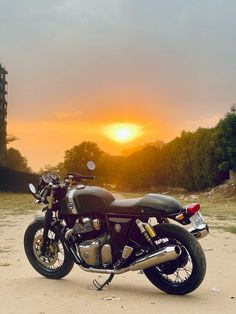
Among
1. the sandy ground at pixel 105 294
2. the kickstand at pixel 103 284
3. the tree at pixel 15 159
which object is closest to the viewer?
the sandy ground at pixel 105 294

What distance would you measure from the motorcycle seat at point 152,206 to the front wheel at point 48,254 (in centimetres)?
108

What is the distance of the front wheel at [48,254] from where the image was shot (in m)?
6.26

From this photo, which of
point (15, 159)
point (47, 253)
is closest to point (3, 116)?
point (15, 159)

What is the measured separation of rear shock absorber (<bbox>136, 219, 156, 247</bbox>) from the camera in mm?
5406

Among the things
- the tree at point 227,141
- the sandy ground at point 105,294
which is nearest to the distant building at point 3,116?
the tree at point 227,141

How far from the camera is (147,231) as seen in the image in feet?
17.8

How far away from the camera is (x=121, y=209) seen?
5.59 meters

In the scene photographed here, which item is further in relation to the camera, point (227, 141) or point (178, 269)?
point (227, 141)

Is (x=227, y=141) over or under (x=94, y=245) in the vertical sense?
over

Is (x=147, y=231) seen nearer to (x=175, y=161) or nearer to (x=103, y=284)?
(x=103, y=284)

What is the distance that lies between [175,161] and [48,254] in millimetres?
47068

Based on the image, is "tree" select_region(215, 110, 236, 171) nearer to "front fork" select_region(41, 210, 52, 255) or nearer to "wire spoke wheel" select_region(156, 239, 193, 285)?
"front fork" select_region(41, 210, 52, 255)

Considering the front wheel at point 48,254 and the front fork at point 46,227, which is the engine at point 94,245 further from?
the front fork at point 46,227

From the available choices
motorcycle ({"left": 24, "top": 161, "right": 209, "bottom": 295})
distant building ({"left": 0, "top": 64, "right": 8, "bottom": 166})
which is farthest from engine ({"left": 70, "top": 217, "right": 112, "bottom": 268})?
distant building ({"left": 0, "top": 64, "right": 8, "bottom": 166})
